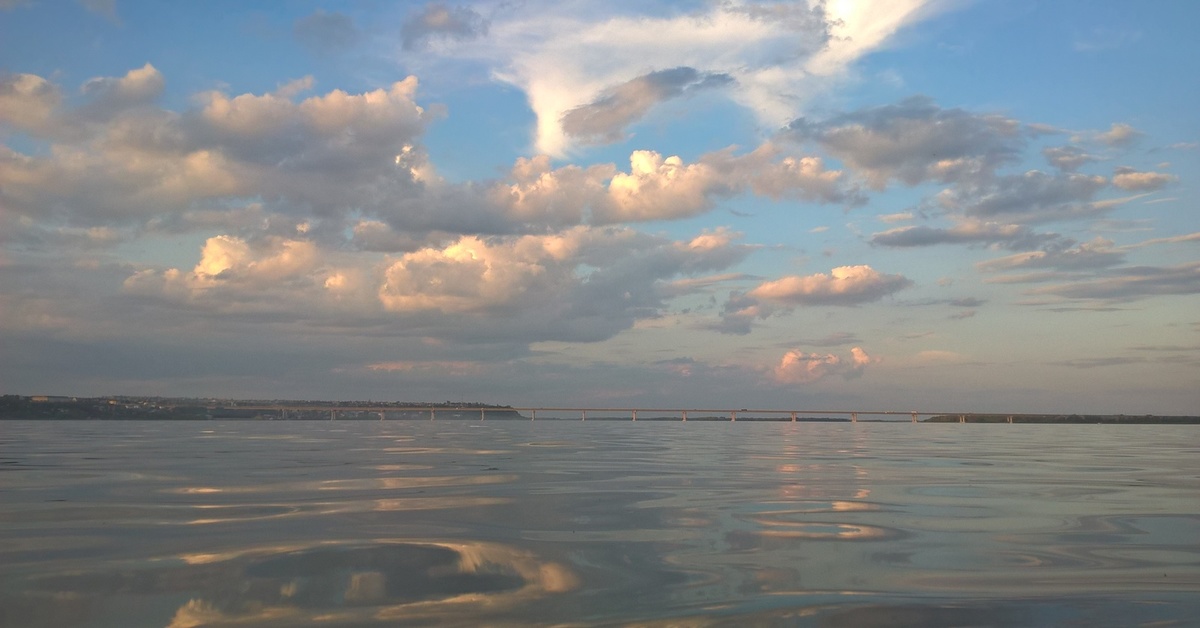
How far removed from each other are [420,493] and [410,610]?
9.44 m

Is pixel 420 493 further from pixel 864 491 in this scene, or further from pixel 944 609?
pixel 944 609

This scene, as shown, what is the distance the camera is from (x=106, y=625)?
21.7 feet

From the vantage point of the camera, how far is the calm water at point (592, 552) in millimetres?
7223

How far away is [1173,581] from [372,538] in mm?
8784

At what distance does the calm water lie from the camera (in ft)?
23.7

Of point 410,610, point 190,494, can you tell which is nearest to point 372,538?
point 410,610

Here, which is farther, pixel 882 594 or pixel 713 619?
pixel 882 594

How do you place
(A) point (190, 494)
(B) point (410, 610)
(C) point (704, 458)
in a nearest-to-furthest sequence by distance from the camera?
(B) point (410, 610)
(A) point (190, 494)
(C) point (704, 458)

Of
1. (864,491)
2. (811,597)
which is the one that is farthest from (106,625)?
(864,491)

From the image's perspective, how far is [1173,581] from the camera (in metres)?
8.47

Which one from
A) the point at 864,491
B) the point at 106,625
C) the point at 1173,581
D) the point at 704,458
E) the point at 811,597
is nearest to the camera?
the point at 106,625

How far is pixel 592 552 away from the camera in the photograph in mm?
10016

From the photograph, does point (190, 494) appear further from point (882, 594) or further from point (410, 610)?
point (882, 594)

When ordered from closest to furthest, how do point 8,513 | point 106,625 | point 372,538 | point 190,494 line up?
point 106,625
point 372,538
point 8,513
point 190,494
